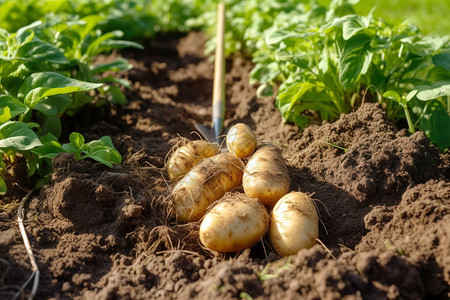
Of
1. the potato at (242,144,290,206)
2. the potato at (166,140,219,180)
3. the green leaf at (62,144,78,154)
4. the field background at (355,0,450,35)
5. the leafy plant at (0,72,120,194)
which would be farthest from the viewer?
the field background at (355,0,450,35)

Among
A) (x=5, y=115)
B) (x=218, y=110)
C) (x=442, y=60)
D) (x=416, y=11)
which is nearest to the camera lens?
(x=5, y=115)

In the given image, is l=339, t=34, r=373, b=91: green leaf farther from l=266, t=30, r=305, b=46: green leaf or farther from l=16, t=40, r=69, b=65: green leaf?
l=16, t=40, r=69, b=65: green leaf

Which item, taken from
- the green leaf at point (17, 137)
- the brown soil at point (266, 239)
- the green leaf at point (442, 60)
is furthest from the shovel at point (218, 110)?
the green leaf at point (442, 60)

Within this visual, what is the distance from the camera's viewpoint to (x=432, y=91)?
2.99m

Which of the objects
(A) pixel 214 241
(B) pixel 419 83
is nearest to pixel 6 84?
(A) pixel 214 241

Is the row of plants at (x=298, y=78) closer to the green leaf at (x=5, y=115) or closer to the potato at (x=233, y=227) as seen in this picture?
the green leaf at (x=5, y=115)

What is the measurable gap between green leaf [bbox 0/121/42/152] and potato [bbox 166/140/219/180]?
0.84 m

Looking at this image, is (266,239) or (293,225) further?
(266,239)

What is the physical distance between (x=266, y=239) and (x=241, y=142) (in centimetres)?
67

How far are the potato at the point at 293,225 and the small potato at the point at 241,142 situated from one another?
0.55 metres

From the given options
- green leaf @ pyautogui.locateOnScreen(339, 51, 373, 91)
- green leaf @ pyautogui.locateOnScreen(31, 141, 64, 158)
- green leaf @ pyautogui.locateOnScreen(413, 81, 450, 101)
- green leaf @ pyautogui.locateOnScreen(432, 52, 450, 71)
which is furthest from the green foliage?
green leaf @ pyautogui.locateOnScreen(432, 52, 450, 71)

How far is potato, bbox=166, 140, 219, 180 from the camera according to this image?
3.07 metres

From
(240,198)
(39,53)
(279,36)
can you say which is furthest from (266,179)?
(39,53)

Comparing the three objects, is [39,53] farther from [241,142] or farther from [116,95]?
[241,142]
